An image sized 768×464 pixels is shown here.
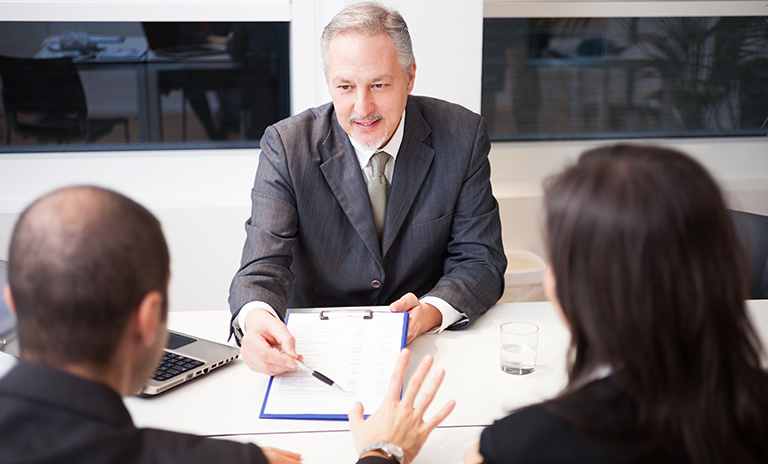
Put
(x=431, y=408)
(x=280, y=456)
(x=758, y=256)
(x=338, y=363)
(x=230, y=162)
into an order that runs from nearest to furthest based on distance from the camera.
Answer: (x=280, y=456) → (x=431, y=408) → (x=338, y=363) → (x=758, y=256) → (x=230, y=162)

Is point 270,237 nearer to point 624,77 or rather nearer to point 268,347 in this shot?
point 268,347

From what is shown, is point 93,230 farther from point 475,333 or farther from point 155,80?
point 155,80

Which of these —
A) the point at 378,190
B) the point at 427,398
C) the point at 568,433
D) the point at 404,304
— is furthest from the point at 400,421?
the point at 378,190

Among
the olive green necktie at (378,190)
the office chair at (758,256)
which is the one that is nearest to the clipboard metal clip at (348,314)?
the olive green necktie at (378,190)

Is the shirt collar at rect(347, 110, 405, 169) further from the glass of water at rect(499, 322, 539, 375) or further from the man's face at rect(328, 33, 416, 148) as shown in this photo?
the glass of water at rect(499, 322, 539, 375)

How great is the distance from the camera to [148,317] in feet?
2.71

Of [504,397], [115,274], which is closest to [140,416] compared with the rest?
[115,274]

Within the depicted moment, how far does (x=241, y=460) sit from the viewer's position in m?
0.86

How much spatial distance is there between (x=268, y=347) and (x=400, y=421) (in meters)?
0.36

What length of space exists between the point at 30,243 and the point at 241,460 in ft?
1.20

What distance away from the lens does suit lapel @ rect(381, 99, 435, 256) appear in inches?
73.7

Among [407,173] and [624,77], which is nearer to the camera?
[407,173]

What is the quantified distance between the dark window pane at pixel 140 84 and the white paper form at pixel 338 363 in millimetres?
1720

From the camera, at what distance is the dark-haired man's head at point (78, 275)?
2.50 feet
